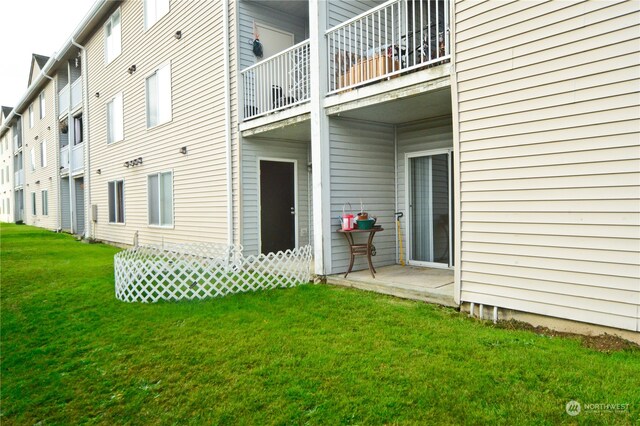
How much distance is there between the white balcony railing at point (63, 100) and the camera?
60.0 feet

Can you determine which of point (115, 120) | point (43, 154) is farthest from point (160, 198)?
point (43, 154)

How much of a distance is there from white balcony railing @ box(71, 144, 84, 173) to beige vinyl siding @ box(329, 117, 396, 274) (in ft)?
46.5

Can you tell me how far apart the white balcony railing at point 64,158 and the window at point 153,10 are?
9875mm

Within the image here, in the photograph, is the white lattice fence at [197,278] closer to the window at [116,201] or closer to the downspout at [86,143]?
the window at [116,201]

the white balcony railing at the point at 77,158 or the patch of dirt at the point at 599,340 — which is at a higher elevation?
the white balcony railing at the point at 77,158

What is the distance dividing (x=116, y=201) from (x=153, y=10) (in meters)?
6.13

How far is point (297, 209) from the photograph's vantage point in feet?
30.2

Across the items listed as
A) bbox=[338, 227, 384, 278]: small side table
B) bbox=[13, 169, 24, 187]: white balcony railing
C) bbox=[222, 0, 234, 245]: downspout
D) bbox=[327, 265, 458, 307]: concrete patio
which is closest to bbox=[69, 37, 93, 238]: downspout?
bbox=[222, 0, 234, 245]: downspout

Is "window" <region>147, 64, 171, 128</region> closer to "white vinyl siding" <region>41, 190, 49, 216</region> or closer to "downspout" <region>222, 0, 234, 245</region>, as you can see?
"downspout" <region>222, 0, 234, 245</region>

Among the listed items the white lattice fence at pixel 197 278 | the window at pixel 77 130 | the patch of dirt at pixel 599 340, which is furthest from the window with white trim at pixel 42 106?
the patch of dirt at pixel 599 340

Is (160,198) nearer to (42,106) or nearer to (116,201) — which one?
(116,201)

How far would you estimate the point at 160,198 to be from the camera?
11219 millimetres

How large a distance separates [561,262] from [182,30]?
382 inches

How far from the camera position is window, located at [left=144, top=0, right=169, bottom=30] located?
10.8 m
